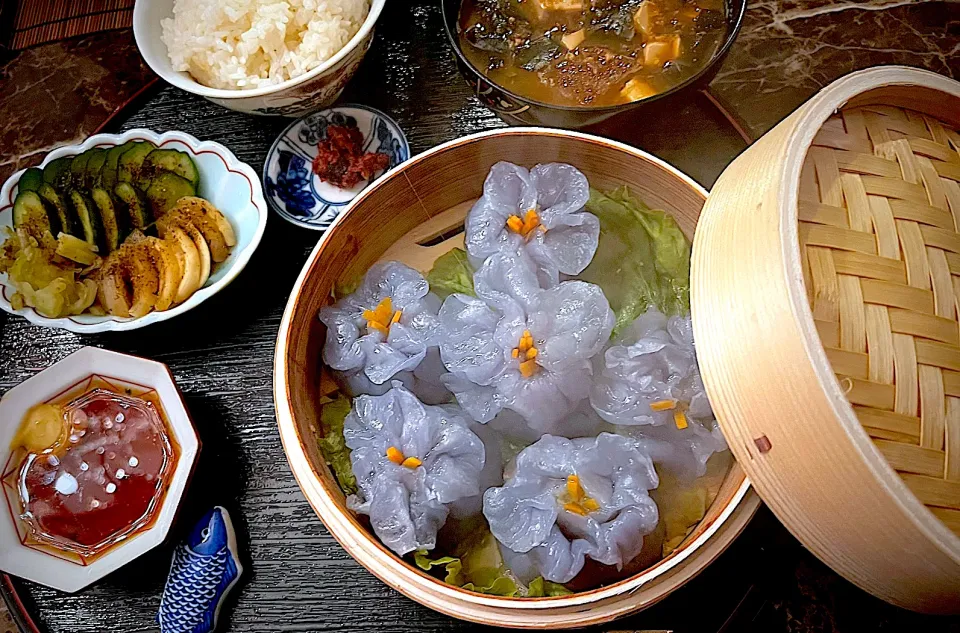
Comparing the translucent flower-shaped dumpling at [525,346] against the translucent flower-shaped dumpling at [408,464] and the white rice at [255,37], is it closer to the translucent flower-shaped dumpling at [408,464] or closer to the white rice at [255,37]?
the translucent flower-shaped dumpling at [408,464]

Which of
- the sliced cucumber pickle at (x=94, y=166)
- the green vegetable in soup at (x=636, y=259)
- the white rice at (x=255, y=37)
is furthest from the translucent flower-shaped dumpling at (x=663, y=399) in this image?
the sliced cucumber pickle at (x=94, y=166)

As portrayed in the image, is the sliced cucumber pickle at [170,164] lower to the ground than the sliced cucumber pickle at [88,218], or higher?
higher

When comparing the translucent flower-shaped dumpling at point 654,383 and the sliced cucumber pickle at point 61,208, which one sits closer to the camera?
the translucent flower-shaped dumpling at point 654,383

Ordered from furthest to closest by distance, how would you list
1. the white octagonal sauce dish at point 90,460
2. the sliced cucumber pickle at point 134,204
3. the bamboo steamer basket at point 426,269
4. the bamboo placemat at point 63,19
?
the bamboo placemat at point 63,19
the sliced cucumber pickle at point 134,204
the white octagonal sauce dish at point 90,460
the bamboo steamer basket at point 426,269

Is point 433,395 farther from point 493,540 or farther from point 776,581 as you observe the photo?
point 776,581

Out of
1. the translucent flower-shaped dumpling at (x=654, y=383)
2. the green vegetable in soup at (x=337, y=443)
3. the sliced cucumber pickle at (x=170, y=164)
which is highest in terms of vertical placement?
the translucent flower-shaped dumpling at (x=654, y=383)

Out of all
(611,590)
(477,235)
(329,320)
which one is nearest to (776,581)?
(611,590)

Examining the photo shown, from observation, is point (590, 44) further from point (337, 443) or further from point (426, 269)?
point (337, 443)
